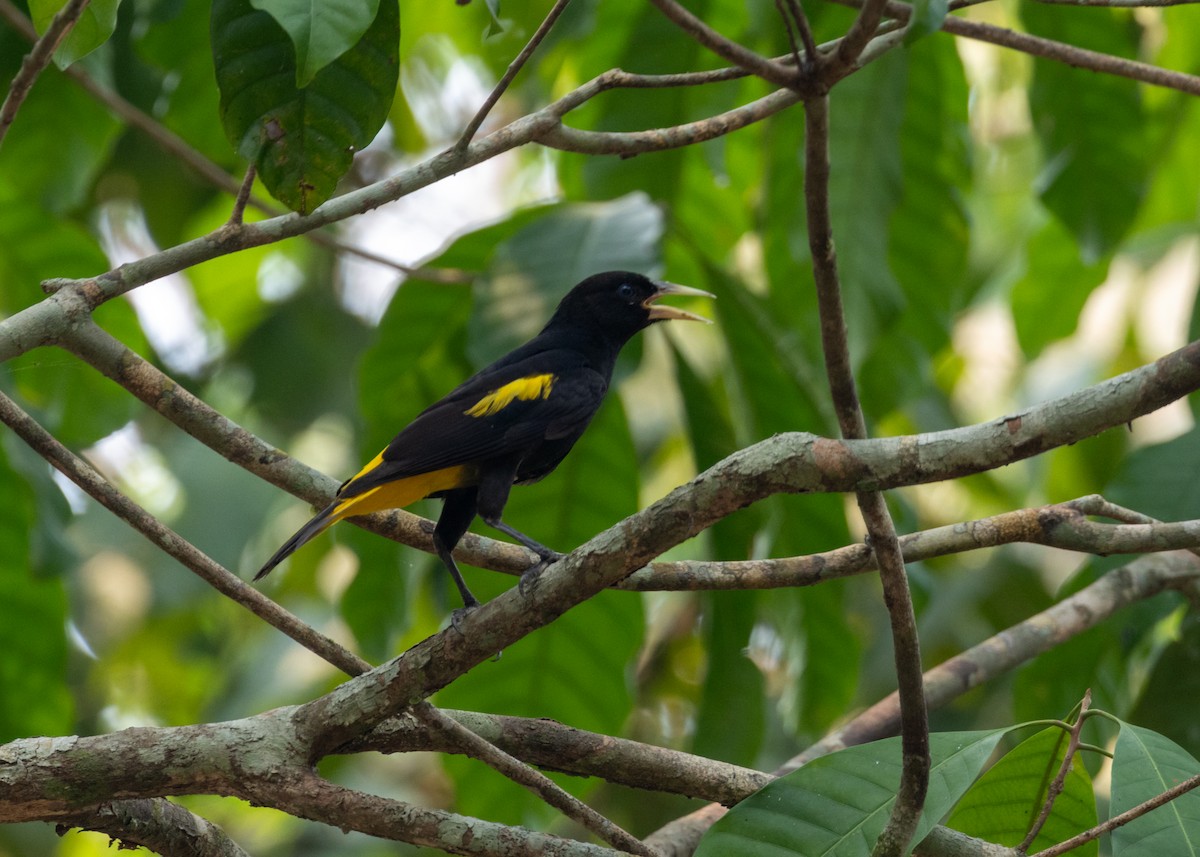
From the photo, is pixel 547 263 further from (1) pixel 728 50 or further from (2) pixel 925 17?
(2) pixel 925 17

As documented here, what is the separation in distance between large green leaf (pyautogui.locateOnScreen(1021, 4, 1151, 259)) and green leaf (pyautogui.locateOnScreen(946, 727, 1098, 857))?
2417 mm

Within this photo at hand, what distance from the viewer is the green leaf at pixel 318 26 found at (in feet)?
6.79

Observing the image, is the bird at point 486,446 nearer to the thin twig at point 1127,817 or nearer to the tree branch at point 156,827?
the tree branch at point 156,827

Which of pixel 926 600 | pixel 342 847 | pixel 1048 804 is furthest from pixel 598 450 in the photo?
pixel 342 847

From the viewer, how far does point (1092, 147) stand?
181 inches

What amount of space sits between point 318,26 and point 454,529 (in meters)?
1.76

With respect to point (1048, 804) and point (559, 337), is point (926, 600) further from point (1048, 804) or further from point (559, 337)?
point (1048, 804)

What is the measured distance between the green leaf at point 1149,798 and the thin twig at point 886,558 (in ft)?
1.23

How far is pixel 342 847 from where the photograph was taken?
326 inches

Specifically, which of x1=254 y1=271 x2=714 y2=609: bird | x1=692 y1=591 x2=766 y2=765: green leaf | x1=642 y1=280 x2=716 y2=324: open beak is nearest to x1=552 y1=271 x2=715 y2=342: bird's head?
x1=642 y1=280 x2=716 y2=324: open beak

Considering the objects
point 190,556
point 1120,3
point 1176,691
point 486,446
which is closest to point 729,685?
point 486,446

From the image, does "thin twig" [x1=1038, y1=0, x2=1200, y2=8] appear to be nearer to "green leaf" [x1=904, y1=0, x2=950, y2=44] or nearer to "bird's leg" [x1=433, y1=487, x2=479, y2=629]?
"green leaf" [x1=904, y1=0, x2=950, y2=44]

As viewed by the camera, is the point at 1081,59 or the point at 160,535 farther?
the point at 1081,59

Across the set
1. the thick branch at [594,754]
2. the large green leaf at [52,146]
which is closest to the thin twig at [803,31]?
the thick branch at [594,754]
